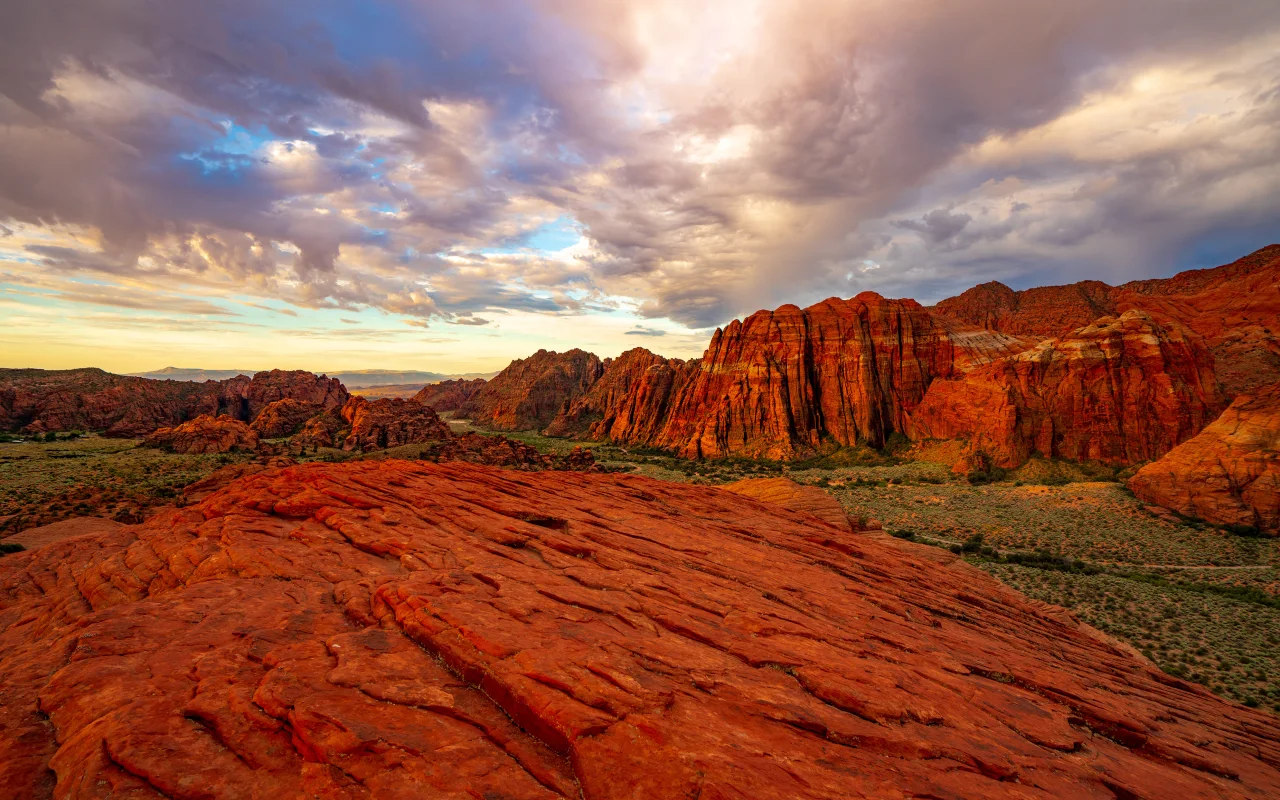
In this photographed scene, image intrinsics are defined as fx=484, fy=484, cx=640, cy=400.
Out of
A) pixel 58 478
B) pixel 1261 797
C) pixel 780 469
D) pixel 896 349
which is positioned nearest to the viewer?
pixel 1261 797

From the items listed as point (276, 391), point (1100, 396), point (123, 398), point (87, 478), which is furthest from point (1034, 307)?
point (123, 398)

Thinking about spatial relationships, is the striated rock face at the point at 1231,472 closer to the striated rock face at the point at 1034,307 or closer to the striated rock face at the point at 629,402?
the striated rock face at the point at 629,402

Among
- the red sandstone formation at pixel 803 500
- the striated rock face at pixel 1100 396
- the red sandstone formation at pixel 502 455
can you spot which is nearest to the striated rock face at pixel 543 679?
the red sandstone formation at pixel 803 500

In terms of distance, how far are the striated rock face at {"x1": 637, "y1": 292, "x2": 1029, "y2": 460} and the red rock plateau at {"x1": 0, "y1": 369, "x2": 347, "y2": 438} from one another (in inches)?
4572

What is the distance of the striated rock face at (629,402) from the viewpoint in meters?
119

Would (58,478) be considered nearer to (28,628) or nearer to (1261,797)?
(28,628)

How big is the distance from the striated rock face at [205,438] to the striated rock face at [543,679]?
73630 millimetres

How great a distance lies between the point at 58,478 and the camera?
56.0 meters

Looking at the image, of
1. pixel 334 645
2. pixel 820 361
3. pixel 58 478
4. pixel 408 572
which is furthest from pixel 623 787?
pixel 820 361

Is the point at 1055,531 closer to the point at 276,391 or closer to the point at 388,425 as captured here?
the point at 388,425

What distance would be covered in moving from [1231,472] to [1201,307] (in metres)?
91.7

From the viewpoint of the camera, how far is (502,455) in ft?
254

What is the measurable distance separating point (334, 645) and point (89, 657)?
4603 mm

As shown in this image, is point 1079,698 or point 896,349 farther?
point 896,349
